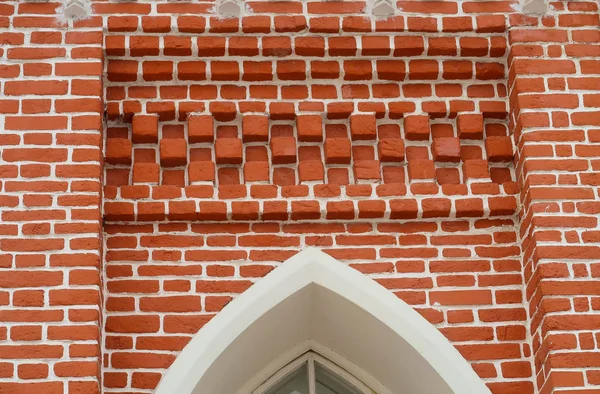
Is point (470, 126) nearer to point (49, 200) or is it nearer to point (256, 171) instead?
point (256, 171)

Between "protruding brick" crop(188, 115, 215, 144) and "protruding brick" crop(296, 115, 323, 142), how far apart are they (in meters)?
0.45

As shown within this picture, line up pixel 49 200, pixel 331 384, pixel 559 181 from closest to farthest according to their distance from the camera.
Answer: pixel 49 200 → pixel 559 181 → pixel 331 384

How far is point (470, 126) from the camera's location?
6418 millimetres

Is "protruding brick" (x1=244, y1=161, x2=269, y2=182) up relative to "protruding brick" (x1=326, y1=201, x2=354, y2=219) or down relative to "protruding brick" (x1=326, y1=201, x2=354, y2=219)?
up

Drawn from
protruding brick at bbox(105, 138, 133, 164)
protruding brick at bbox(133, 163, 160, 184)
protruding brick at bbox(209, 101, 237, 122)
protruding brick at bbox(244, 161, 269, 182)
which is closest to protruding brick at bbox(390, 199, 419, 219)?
protruding brick at bbox(244, 161, 269, 182)

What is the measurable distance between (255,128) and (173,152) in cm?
44

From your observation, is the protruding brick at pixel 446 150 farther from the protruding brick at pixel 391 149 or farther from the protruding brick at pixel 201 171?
the protruding brick at pixel 201 171

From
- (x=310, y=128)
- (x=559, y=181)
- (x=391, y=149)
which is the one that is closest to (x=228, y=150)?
(x=310, y=128)

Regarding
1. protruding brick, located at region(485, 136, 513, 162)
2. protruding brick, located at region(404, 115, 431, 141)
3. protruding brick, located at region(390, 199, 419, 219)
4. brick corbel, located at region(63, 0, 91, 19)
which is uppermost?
brick corbel, located at region(63, 0, 91, 19)

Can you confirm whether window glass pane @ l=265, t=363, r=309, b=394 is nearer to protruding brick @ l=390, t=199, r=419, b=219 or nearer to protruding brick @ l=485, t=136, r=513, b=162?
protruding brick @ l=390, t=199, r=419, b=219

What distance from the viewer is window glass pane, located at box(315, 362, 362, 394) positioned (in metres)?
6.44

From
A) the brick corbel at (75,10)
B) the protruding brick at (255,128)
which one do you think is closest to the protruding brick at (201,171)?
the protruding brick at (255,128)

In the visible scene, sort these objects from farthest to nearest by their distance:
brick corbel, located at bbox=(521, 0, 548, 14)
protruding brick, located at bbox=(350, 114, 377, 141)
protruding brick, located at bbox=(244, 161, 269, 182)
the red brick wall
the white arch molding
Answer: brick corbel, located at bbox=(521, 0, 548, 14) < protruding brick, located at bbox=(350, 114, 377, 141) < protruding brick, located at bbox=(244, 161, 269, 182) < the white arch molding < the red brick wall

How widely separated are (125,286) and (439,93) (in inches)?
75.1
